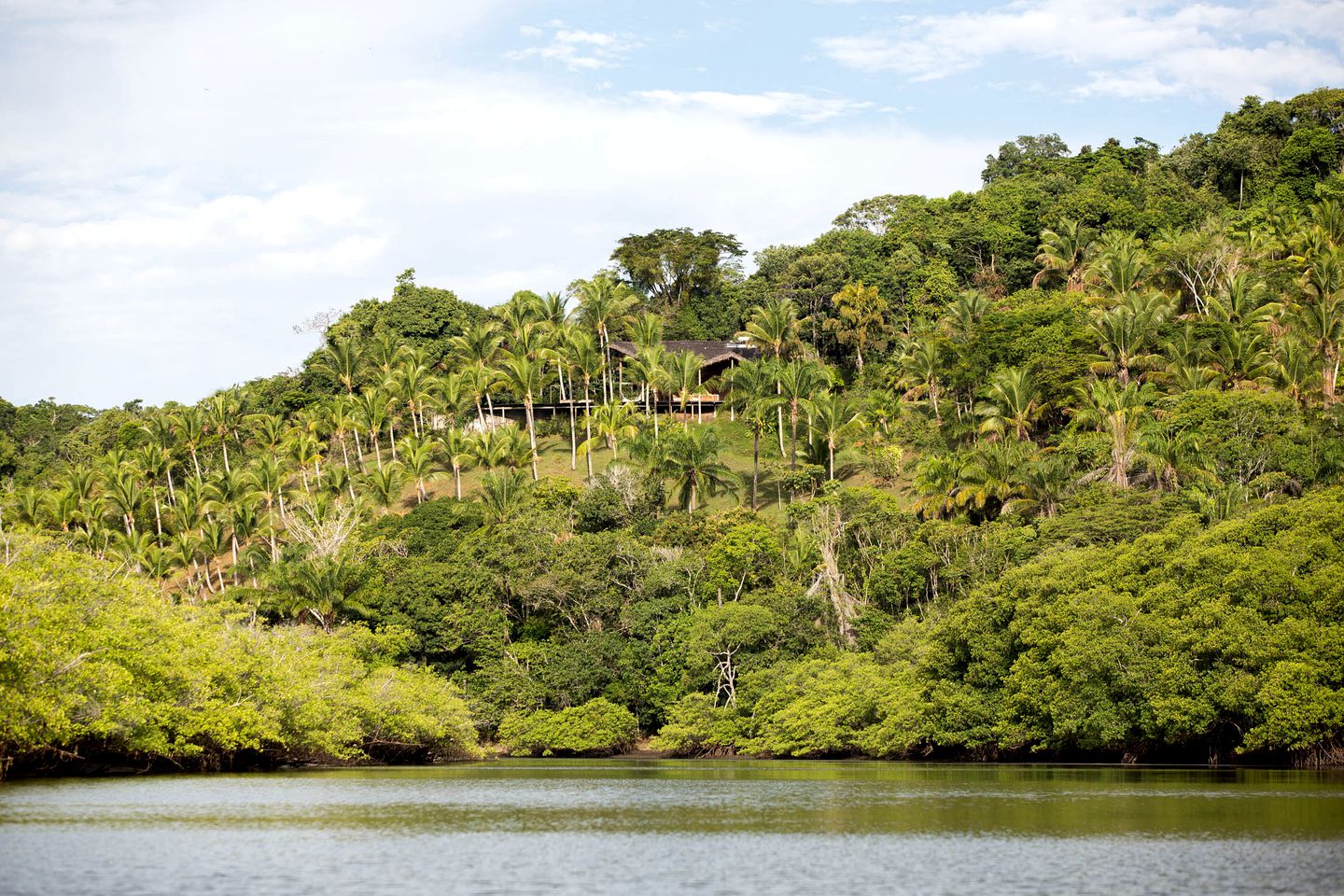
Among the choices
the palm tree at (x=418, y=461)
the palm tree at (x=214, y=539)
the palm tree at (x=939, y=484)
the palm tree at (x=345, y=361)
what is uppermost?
the palm tree at (x=345, y=361)

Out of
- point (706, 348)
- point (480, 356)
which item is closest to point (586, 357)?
point (480, 356)

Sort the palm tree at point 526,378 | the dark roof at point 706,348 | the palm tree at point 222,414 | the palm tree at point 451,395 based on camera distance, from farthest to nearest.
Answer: the dark roof at point 706,348 < the palm tree at point 222,414 < the palm tree at point 451,395 < the palm tree at point 526,378

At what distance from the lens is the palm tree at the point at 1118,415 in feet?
205

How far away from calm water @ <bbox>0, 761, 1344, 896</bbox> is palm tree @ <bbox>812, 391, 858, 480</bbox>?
40.1 metres

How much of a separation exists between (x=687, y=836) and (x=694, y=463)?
162ft

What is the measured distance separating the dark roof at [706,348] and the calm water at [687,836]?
6374 cm

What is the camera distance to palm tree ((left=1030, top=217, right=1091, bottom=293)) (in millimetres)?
90688

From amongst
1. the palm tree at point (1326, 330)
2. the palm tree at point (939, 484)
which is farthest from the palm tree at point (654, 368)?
the palm tree at point (1326, 330)

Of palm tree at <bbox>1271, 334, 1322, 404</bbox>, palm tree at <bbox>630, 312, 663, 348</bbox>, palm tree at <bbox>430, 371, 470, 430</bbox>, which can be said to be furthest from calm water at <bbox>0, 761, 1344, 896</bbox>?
palm tree at <bbox>630, 312, 663, 348</bbox>

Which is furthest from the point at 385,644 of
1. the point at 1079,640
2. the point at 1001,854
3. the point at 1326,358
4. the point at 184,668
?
the point at 1326,358

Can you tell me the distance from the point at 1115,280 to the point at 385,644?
46.5 m

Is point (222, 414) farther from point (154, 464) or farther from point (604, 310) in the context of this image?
point (604, 310)

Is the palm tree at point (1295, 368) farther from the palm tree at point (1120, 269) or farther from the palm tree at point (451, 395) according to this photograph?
the palm tree at point (451, 395)

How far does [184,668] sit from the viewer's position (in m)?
39.7
